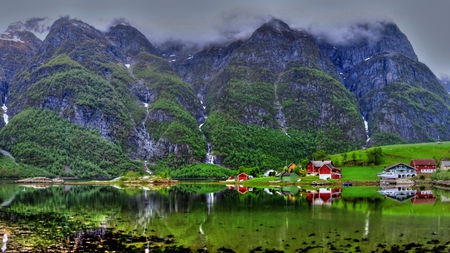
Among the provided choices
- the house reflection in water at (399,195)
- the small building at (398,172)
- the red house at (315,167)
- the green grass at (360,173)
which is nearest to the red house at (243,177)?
the red house at (315,167)

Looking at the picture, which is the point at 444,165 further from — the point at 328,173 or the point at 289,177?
the point at 289,177

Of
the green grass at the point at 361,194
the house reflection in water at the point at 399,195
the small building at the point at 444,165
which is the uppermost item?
the small building at the point at 444,165

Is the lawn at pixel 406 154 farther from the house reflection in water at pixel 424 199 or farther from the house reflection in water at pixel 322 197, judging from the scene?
the house reflection in water at pixel 424 199

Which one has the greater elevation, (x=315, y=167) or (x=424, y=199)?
(x=315, y=167)

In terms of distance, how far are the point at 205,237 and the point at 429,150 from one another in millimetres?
144872

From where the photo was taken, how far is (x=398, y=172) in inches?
5438

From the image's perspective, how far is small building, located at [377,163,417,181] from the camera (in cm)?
13450

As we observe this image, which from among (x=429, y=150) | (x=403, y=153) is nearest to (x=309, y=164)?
(x=403, y=153)

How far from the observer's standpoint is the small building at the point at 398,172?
5295 inches

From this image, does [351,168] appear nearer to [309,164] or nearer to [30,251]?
[309,164]

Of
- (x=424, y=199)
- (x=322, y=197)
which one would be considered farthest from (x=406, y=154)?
(x=322, y=197)

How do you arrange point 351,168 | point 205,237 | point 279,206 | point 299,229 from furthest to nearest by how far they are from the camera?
1. point 351,168
2. point 279,206
3. point 299,229
4. point 205,237

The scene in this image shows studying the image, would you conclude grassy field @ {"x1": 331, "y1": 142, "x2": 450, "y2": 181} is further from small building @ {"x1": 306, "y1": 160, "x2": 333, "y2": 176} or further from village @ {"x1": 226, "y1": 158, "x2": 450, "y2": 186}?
small building @ {"x1": 306, "y1": 160, "x2": 333, "y2": 176}

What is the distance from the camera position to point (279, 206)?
6588 cm
